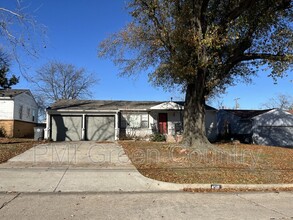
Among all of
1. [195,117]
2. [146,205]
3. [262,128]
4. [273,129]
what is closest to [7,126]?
[195,117]

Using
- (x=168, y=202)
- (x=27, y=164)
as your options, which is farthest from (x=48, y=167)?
(x=168, y=202)

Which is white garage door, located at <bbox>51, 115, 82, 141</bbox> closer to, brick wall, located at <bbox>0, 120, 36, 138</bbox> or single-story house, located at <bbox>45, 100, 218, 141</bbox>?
single-story house, located at <bbox>45, 100, 218, 141</bbox>

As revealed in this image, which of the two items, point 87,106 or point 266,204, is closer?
point 266,204

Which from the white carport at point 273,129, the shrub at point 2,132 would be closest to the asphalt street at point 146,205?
the shrub at point 2,132

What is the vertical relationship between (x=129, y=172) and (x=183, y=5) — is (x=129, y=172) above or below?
below

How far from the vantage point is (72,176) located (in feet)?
31.3

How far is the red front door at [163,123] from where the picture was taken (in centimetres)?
2738

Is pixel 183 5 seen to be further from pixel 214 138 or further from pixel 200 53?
pixel 214 138

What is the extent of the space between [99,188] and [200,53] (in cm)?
883

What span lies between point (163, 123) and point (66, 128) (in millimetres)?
8394

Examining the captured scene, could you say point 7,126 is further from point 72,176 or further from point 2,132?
point 72,176

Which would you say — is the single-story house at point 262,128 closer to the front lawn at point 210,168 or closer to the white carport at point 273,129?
the white carport at point 273,129

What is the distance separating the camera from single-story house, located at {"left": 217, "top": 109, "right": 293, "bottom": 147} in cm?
3041

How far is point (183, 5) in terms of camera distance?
16094mm
